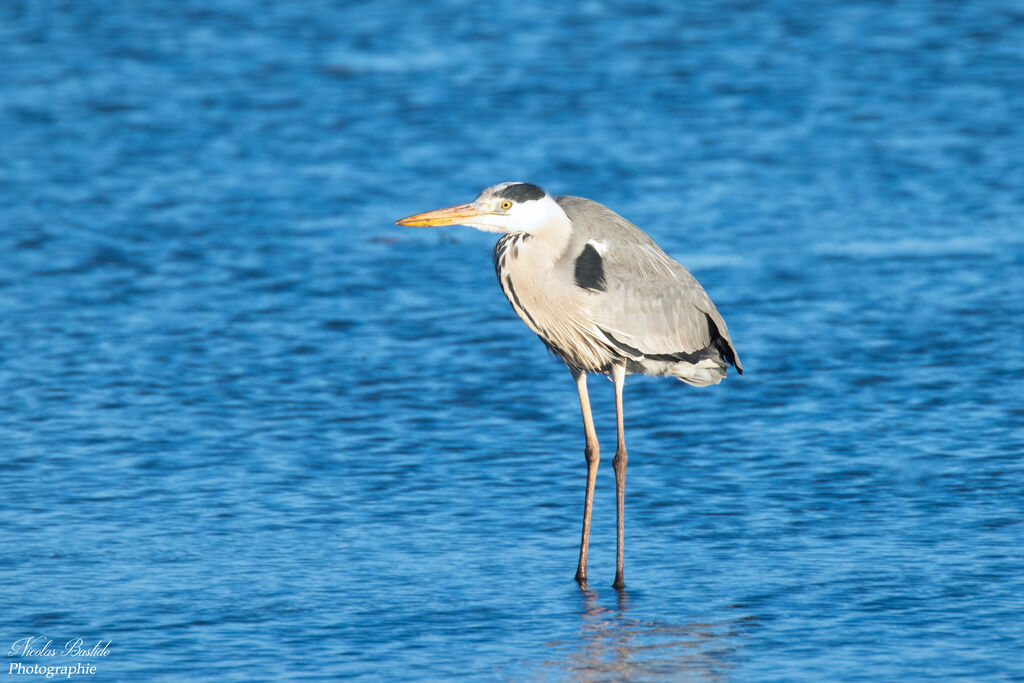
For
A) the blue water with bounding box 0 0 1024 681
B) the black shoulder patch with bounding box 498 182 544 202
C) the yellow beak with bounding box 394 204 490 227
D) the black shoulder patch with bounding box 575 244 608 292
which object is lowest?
the blue water with bounding box 0 0 1024 681

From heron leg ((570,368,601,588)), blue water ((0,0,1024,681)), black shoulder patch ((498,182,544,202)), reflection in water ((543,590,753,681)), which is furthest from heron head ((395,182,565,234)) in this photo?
reflection in water ((543,590,753,681))

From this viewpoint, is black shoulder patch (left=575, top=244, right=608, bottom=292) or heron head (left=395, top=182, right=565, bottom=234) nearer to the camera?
heron head (left=395, top=182, right=565, bottom=234)

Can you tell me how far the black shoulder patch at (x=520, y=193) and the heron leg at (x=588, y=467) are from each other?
945mm

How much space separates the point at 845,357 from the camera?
10.0 m

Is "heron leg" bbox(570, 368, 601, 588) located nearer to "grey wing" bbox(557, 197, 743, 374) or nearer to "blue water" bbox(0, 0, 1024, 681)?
"blue water" bbox(0, 0, 1024, 681)

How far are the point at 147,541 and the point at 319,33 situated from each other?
475 inches

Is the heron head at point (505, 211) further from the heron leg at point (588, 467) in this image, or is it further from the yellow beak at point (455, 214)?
the heron leg at point (588, 467)

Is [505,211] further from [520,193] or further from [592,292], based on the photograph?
[592,292]

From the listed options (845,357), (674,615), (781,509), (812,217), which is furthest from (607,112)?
(674,615)

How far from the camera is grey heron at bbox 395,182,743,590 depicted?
7203mm

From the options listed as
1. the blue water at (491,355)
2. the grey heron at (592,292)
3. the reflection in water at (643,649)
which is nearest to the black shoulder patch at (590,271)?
the grey heron at (592,292)

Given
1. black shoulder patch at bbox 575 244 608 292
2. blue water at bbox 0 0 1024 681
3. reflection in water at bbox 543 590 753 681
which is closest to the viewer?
reflection in water at bbox 543 590 753 681

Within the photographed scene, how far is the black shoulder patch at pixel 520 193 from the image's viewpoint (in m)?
7.14

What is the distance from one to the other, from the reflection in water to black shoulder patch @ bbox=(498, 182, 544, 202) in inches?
68.1
